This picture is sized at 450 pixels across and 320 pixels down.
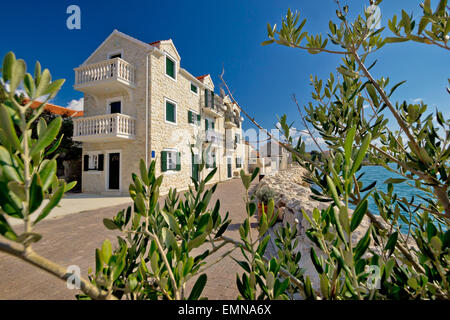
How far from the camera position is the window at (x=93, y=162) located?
10672 mm

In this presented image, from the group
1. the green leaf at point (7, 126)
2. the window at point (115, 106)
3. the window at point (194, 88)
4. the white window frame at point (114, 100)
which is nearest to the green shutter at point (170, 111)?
the white window frame at point (114, 100)

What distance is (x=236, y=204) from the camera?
26.7ft

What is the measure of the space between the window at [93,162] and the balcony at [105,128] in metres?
0.90

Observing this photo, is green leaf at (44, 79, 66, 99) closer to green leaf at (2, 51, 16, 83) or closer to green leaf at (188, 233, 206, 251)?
green leaf at (2, 51, 16, 83)

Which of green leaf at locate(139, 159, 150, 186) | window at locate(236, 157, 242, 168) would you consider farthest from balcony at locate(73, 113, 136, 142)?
window at locate(236, 157, 242, 168)

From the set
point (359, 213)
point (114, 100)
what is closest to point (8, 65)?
point (359, 213)

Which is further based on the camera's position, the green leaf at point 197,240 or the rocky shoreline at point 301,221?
the rocky shoreline at point 301,221

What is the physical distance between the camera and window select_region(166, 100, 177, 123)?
11.5 metres

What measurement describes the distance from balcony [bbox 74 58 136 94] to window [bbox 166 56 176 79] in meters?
1.89

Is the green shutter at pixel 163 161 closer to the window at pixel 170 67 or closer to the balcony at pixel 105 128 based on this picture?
the balcony at pixel 105 128

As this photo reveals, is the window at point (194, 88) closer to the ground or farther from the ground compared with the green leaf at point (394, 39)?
farther from the ground

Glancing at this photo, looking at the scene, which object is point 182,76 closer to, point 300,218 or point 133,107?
point 133,107
